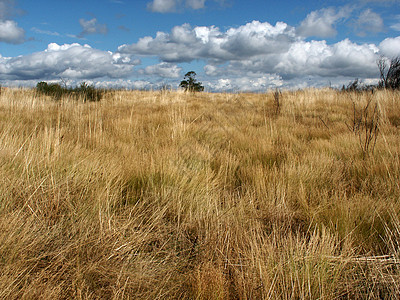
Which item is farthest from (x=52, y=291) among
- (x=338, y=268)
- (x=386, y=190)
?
(x=386, y=190)

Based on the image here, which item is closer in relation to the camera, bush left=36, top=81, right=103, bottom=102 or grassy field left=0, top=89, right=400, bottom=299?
grassy field left=0, top=89, right=400, bottom=299

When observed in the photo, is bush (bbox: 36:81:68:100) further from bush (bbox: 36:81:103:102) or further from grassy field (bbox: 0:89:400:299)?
grassy field (bbox: 0:89:400:299)

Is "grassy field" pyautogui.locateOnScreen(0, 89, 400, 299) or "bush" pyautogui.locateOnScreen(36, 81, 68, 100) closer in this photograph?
"grassy field" pyautogui.locateOnScreen(0, 89, 400, 299)

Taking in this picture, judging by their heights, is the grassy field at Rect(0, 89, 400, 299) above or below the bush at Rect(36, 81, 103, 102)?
below

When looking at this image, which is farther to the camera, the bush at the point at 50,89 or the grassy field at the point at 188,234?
the bush at the point at 50,89

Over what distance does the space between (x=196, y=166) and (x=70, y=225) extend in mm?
1275

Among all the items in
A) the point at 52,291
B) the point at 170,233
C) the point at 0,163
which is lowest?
the point at 170,233

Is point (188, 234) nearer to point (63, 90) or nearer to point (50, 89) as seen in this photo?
point (63, 90)

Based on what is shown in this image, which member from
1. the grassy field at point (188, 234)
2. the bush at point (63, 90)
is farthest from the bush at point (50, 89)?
the grassy field at point (188, 234)

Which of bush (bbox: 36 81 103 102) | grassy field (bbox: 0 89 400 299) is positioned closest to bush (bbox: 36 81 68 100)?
bush (bbox: 36 81 103 102)

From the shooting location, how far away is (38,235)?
110 centimetres

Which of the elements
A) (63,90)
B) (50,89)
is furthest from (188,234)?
(50,89)

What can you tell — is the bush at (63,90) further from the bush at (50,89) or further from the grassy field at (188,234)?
the grassy field at (188,234)

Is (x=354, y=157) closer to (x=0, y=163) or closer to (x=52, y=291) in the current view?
(x=52, y=291)
